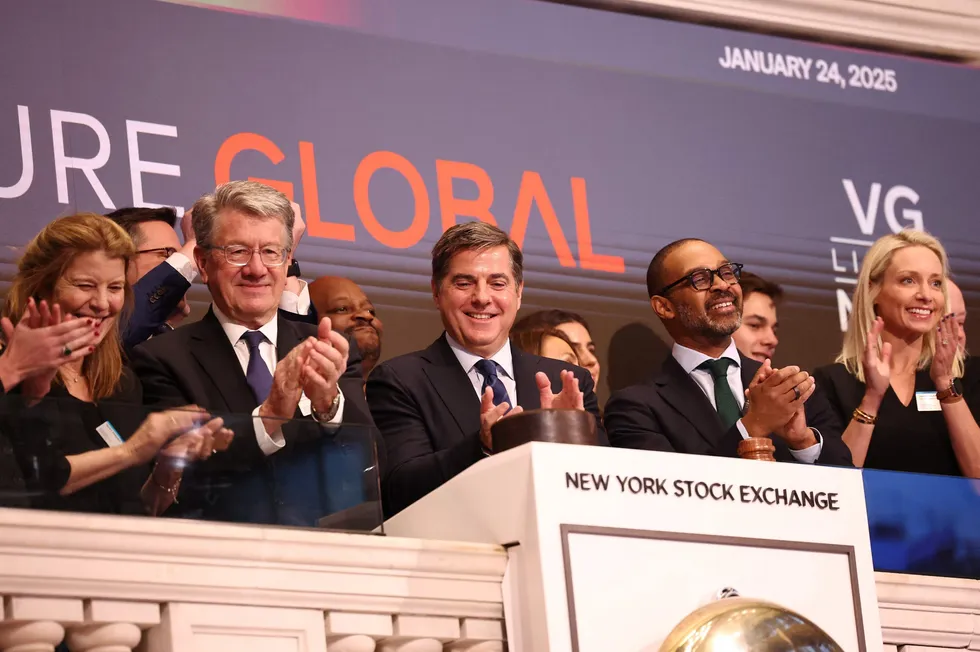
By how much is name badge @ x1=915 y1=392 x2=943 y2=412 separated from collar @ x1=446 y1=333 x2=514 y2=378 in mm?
1218

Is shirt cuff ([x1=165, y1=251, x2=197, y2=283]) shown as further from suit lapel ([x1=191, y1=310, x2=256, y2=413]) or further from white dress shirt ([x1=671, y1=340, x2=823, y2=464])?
white dress shirt ([x1=671, y1=340, x2=823, y2=464])

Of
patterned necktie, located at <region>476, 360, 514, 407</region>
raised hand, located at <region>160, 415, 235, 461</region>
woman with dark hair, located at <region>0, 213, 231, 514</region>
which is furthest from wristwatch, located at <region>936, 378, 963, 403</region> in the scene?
raised hand, located at <region>160, 415, 235, 461</region>

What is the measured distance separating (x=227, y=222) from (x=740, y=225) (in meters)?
2.21

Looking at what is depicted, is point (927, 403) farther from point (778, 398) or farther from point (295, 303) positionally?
point (295, 303)

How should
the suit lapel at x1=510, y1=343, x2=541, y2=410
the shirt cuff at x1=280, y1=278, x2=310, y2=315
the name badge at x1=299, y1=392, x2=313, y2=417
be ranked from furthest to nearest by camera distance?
the shirt cuff at x1=280, y1=278, x2=310, y2=315
the suit lapel at x1=510, y1=343, x2=541, y2=410
the name badge at x1=299, y1=392, x2=313, y2=417

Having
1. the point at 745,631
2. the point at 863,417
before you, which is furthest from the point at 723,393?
the point at 745,631

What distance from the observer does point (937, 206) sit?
5.16m

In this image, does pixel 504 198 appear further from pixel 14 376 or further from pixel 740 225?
pixel 14 376

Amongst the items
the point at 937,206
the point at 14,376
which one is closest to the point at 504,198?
the point at 937,206

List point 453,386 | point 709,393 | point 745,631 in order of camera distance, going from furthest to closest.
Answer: point 709,393 → point 453,386 → point 745,631

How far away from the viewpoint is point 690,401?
3391 mm

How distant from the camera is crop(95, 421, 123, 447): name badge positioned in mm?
1961

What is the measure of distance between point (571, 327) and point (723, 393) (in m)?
0.85

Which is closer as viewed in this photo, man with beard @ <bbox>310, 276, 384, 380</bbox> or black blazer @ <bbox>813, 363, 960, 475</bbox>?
black blazer @ <bbox>813, 363, 960, 475</bbox>
